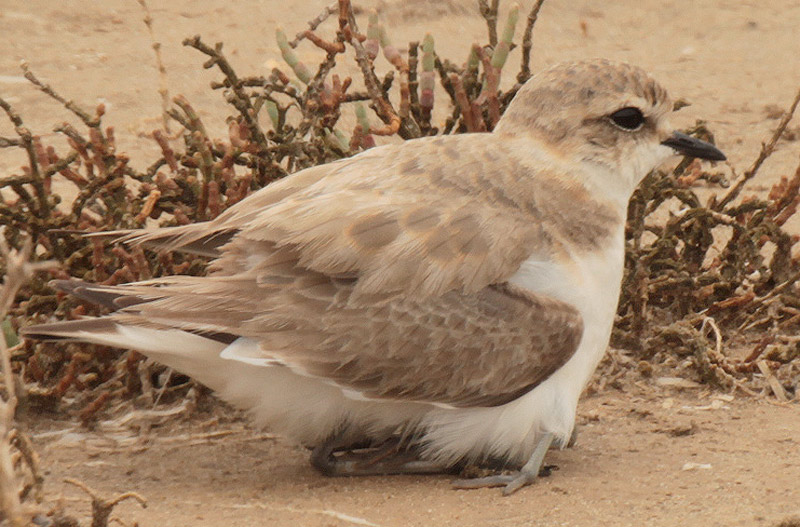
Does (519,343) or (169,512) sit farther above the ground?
(519,343)

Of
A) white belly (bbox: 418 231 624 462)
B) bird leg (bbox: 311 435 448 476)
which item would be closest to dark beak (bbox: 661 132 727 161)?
white belly (bbox: 418 231 624 462)

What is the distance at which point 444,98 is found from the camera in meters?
7.73

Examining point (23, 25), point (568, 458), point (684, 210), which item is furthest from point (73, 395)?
point (23, 25)

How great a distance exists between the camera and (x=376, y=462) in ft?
13.9

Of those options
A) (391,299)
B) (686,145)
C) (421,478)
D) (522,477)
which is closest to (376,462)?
(421,478)

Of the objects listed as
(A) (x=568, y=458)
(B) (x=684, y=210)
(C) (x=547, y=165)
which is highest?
(C) (x=547, y=165)

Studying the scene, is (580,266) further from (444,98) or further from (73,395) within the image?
(444,98)

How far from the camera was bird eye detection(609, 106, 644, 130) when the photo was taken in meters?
4.45

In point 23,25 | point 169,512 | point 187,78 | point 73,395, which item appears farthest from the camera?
point 23,25

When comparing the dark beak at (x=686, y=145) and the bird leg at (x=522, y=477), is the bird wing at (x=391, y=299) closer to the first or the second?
the bird leg at (x=522, y=477)

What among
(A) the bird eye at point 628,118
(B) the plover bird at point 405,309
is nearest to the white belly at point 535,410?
(B) the plover bird at point 405,309

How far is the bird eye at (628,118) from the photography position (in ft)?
14.6

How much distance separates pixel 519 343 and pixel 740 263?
5.15 ft

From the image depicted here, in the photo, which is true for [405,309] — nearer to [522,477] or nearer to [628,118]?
[522,477]
